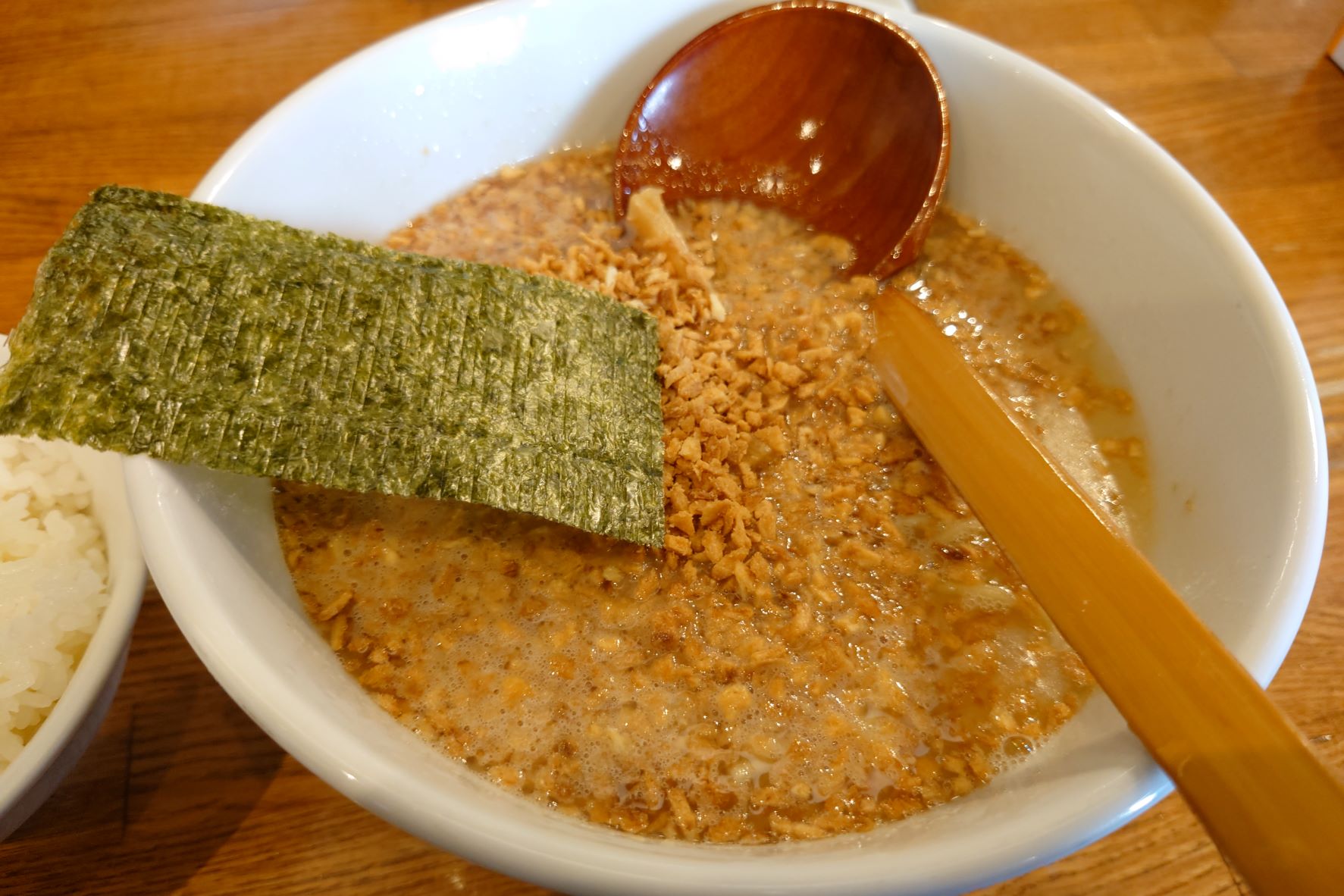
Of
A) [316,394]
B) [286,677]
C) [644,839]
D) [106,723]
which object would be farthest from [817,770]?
[106,723]

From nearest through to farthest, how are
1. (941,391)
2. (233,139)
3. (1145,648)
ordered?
(1145,648)
(941,391)
(233,139)

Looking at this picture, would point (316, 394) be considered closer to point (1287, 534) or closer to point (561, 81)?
point (561, 81)

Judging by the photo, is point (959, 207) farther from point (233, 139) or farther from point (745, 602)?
point (233, 139)

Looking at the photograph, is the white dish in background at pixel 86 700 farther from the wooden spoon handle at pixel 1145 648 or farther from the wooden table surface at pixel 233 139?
the wooden spoon handle at pixel 1145 648

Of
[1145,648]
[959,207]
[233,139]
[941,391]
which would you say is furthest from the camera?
[233,139]

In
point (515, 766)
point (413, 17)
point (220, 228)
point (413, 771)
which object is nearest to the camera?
point (413, 771)

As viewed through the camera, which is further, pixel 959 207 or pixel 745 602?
pixel 959 207

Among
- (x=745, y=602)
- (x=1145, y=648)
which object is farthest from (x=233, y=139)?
(x=1145, y=648)

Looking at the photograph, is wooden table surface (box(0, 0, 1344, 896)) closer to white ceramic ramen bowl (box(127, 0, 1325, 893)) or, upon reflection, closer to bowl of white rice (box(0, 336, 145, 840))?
bowl of white rice (box(0, 336, 145, 840))
